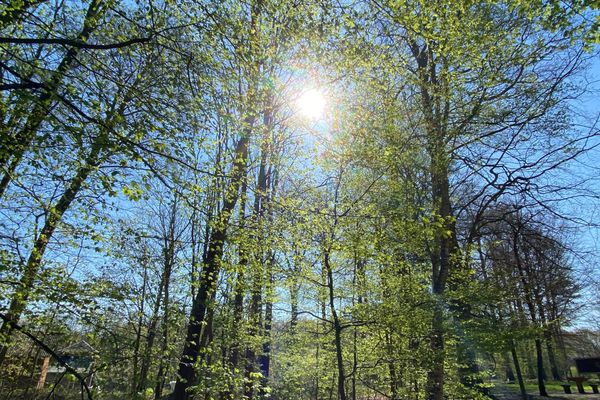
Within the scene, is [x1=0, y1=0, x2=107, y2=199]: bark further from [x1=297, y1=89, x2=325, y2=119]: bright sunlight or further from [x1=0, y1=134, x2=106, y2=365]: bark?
[x1=297, y1=89, x2=325, y2=119]: bright sunlight

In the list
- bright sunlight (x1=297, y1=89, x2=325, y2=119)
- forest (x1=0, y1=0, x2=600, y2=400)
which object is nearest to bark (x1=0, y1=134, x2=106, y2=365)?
forest (x1=0, y1=0, x2=600, y2=400)

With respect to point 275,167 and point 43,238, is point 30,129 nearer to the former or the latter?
point 43,238

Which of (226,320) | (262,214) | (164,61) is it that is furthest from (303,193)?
(164,61)

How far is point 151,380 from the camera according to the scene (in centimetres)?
449

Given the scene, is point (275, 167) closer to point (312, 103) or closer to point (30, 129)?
point (312, 103)

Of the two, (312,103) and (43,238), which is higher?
(312,103)

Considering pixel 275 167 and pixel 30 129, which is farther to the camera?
pixel 275 167

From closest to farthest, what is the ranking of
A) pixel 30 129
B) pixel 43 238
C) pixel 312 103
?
pixel 30 129 → pixel 43 238 → pixel 312 103

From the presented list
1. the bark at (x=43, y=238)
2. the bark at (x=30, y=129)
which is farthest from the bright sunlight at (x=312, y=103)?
the bark at (x=43, y=238)

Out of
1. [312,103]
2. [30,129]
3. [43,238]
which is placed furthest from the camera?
[312,103]

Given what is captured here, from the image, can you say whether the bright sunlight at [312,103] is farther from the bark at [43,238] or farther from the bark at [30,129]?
the bark at [43,238]

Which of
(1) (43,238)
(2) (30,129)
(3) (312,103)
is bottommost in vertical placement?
(1) (43,238)

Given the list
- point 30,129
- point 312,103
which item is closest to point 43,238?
point 30,129

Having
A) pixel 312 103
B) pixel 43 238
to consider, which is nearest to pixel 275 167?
pixel 312 103
